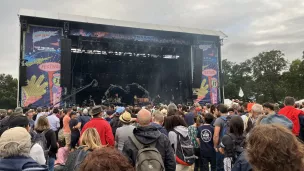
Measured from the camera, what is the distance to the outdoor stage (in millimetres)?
14992

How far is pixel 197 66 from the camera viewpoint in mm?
18609

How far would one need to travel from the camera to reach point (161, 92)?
21.7 meters

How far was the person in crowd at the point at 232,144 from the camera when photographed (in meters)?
3.14

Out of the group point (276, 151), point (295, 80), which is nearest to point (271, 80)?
point (295, 80)

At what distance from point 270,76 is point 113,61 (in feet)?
94.3

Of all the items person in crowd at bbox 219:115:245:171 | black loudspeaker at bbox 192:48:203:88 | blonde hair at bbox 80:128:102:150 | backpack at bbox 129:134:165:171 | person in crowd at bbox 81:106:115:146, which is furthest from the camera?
black loudspeaker at bbox 192:48:203:88

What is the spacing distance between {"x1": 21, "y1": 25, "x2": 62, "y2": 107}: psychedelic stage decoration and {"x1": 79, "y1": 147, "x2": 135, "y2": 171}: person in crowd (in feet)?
49.2

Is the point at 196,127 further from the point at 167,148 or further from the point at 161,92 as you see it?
the point at 161,92

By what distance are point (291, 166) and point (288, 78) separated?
39449 millimetres

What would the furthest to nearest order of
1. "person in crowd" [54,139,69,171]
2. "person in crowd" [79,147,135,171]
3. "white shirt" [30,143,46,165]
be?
"person in crowd" [54,139,69,171]
"white shirt" [30,143,46,165]
"person in crowd" [79,147,135,171]

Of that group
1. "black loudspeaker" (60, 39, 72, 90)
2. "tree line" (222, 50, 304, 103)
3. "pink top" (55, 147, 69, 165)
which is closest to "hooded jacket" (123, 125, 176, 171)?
"pink top" (55, 147, 69, 165)

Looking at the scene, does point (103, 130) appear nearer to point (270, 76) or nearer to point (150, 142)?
point (150, 142)

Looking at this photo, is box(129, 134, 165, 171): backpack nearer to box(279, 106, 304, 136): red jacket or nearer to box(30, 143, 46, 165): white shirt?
box(30, 143, 46, 165): white shirt

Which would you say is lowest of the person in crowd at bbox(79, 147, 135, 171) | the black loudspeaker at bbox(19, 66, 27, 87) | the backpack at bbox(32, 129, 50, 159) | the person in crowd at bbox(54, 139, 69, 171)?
the person in crowd at bbox(54, 139, 69, 171)
